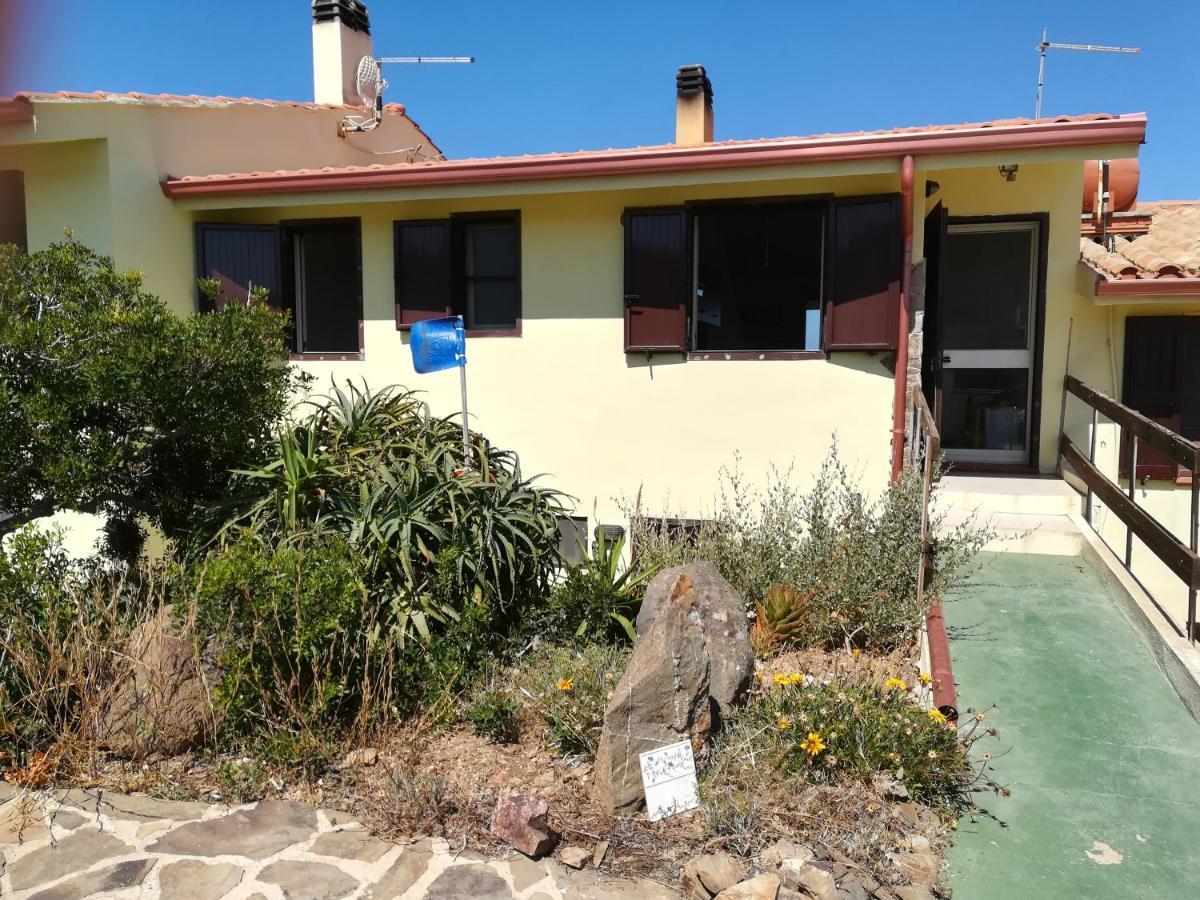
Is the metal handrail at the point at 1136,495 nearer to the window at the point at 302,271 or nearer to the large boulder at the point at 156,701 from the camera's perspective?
the large boulder at the point at 156,701

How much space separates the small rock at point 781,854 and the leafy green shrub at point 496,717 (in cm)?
164

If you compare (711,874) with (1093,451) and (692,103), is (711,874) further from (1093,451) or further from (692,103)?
(692,103)

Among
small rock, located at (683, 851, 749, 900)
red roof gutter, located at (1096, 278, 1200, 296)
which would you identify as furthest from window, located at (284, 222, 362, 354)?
red roof gutter, located at (1096, 278, 1200, 296)

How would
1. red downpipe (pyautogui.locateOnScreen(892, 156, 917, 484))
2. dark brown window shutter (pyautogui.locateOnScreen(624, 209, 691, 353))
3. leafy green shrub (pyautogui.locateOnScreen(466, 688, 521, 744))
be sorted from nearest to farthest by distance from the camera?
leafy green shrub (pyautogui.locateOnScreen(466, 688, 521, 744)) < red downpipe (pyautogui.locateOnScreen(892, 156, 917, 484)) < dark brown window shutter (pyautogui.locateOnScreen(624, 209, 691, 353))

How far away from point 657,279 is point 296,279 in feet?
12.4

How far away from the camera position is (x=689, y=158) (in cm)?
693

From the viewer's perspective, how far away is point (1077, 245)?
7.96 metres

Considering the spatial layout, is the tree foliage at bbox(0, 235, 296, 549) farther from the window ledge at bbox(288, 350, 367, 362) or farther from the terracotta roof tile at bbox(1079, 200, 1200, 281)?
the terracotta roof tile at bbox(1079, 200, 1200, 281)

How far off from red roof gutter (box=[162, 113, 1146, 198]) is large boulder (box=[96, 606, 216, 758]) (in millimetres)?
4496

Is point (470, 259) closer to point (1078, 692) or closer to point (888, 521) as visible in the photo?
point (888, 521)

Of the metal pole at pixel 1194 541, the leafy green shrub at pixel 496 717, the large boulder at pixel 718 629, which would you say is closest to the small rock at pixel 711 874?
the large boulder at pixel 718 629

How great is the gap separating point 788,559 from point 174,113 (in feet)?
23.2

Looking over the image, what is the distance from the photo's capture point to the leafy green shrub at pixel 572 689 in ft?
14.8

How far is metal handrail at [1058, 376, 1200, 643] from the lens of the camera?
5121mm
